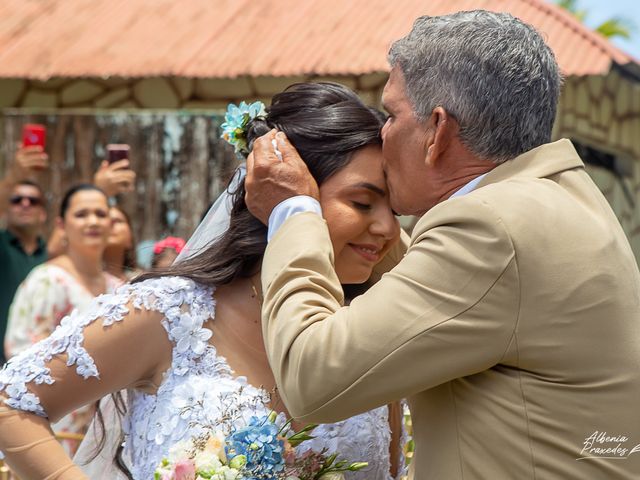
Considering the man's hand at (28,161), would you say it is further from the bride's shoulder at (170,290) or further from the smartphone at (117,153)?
the bride's shoulder at (170,290)

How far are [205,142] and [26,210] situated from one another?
229 centimetres

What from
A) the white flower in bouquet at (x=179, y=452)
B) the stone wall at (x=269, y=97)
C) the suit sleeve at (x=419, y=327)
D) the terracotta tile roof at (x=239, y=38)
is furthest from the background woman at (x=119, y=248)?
the suit sleeve at (x=419, y=327)

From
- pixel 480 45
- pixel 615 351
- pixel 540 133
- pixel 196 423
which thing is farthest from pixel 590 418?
pixel 196 423

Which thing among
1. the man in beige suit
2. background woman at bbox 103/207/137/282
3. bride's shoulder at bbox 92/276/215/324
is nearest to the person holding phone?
background woman at bbox 103/207/137/282

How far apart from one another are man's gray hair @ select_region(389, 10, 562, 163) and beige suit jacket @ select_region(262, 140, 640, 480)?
0.51 ft

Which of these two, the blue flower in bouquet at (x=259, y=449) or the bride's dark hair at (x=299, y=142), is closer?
the blue flower in bouquet at (x=259, y=449)

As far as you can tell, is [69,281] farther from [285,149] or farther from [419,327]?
[419,327]

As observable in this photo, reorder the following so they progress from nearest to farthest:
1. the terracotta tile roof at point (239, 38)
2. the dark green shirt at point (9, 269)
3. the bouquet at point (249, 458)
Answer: the bouquet at point (249, 458), the dark green shirt at point (9, 269), the terracotta tile roof at point (239, 38)

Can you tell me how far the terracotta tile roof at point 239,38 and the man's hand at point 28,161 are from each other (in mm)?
1993

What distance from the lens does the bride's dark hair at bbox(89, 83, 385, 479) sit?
3.28 m

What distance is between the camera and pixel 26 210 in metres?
7.69

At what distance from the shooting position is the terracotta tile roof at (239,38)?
9.01 meters

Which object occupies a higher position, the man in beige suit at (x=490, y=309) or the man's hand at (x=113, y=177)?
the man's hand at (x=113, y=177)

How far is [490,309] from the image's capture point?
2393mm
